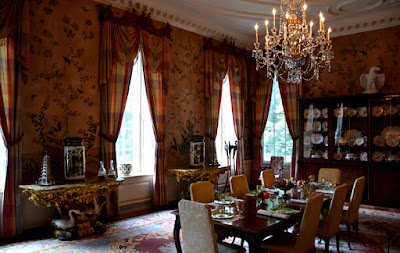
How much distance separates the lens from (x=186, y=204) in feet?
8.93

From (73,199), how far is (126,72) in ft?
7.76

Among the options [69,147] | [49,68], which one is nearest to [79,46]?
[49,68]

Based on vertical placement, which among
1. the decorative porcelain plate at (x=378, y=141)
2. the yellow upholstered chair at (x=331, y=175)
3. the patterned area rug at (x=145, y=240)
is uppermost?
the decorative porcelain plate at (x=378, y=141)

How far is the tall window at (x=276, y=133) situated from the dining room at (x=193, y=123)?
3cm

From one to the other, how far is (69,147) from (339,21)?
19.9 ft

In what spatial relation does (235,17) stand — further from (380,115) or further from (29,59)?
(29,59)

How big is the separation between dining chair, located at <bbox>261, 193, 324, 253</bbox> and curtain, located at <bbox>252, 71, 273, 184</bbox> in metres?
5.08

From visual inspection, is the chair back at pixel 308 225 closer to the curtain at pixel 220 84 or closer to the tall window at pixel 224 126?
the curtain at pixel 220 84

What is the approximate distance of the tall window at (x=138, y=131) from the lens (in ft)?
19.1

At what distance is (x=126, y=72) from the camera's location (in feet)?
18.0

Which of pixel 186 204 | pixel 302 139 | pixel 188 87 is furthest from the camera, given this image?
pixel 302 139

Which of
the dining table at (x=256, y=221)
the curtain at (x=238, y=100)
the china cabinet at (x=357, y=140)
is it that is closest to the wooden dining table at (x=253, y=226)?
the dining table at (x=256, y=221)

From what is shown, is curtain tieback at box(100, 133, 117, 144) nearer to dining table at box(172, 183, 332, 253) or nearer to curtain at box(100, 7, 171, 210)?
curtain at box(100, 7, 171, 210)

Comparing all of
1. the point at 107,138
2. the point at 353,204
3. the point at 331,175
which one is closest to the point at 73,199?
the point at 107,138
